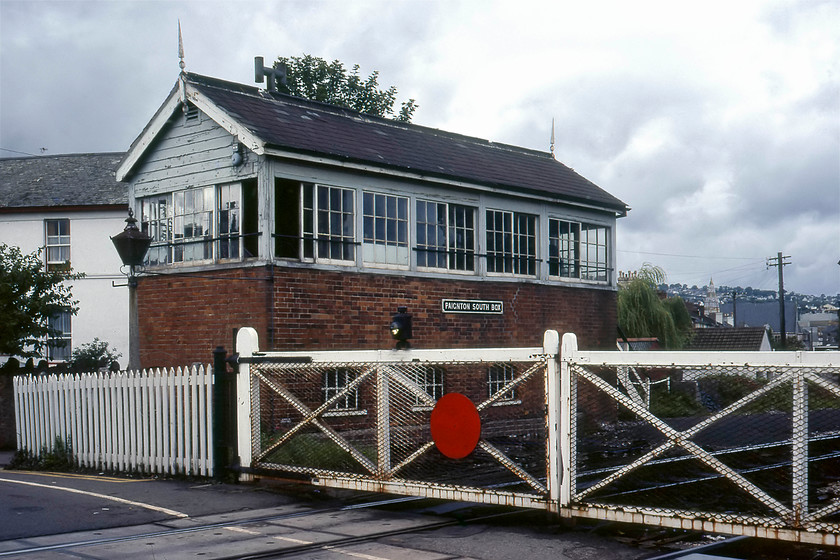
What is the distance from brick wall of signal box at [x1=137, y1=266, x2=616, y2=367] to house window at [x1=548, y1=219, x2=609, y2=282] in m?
1.57

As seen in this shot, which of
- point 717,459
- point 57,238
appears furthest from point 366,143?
point 57,238

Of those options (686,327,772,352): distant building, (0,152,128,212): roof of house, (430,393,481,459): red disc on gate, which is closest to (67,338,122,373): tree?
(0,152,128,212): roof of house

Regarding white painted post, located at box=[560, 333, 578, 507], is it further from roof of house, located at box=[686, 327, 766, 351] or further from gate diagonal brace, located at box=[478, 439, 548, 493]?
roof of house, located at box=[686, 327, 766, 351]

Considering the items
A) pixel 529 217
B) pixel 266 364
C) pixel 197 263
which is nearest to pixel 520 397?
pixel 529 217

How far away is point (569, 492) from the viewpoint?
708 cm

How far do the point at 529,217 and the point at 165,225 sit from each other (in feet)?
24.6

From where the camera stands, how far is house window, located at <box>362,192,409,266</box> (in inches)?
606

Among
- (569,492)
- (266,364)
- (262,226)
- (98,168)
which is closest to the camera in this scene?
(569,492)

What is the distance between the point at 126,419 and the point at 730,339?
167 feet

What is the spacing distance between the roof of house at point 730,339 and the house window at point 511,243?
3887cm

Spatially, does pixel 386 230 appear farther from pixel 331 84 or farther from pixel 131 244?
pixel 331 84

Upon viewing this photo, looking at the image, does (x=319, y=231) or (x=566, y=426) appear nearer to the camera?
(x=566, y=426)

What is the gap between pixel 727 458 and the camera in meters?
12.7

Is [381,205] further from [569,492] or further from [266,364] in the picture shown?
[569,492]
